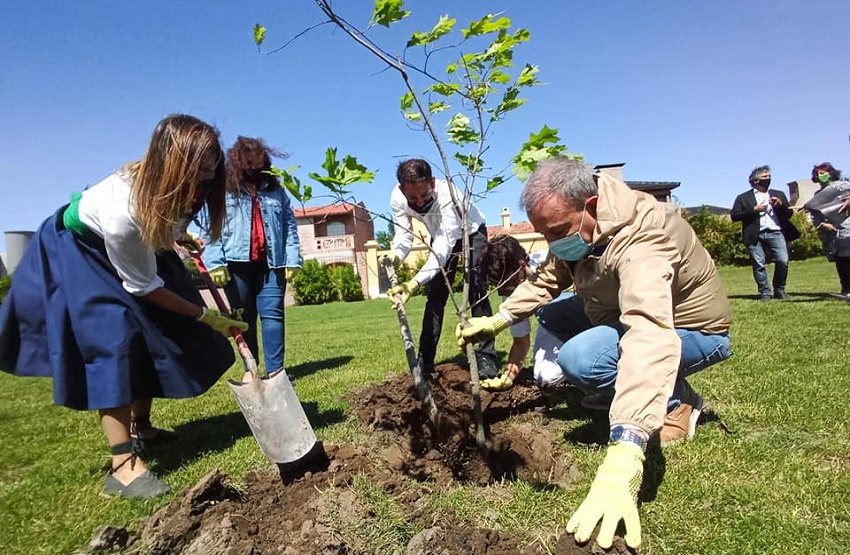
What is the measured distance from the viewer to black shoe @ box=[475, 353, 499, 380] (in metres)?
3.96

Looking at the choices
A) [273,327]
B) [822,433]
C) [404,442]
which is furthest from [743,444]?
[273,327]

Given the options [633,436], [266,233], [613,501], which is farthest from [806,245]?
[613,501]

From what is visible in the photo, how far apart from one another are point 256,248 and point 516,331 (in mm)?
1991

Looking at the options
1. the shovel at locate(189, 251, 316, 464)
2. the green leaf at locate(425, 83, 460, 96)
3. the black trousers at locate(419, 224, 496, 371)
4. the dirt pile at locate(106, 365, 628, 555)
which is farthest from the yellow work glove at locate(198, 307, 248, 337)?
the green leaf at locate(425, 83, 460, 96)

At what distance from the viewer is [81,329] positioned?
A: 2445 mm

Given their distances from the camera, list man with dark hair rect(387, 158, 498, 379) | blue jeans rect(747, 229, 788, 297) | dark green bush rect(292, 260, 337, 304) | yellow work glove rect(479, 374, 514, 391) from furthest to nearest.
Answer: dark green bush rect(292, 260, 337, 304), blue jeans rect(747, 229, 788, 297), yellow work glove rect(479, 374, 514, 391), man with dark hair rect(387, 158, 498, 379)

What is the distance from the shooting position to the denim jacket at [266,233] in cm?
387

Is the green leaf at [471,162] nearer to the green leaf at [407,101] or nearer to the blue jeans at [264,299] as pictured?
the green leaf at [407,101]

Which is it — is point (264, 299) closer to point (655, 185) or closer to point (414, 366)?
point (414, 366)

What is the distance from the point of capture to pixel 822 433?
2.46m

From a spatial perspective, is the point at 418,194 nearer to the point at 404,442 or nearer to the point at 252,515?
the point at 404,442

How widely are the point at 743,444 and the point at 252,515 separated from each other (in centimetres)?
212

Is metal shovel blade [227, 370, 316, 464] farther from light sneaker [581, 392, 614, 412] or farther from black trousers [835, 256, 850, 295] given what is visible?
black trousers [835, 256, 850, 295]

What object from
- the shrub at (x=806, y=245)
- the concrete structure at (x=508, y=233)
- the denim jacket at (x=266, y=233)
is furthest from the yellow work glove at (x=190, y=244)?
the shrub at (x=806, y=245)
